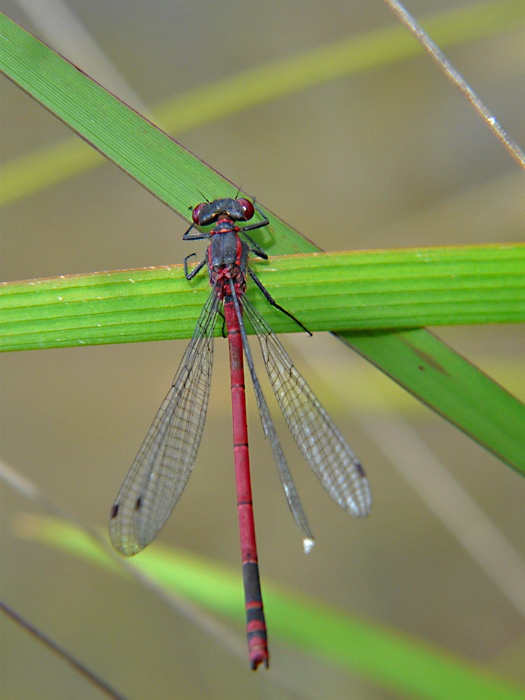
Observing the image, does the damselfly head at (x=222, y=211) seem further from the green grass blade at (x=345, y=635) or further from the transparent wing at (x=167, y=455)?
the green grass blade at (x=345, y=635)

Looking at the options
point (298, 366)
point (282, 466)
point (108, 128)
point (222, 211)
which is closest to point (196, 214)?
point (222, 211)

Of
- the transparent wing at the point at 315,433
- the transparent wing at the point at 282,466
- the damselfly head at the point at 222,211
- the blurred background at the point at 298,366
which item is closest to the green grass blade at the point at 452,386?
the transparent wing at the point at 315,433

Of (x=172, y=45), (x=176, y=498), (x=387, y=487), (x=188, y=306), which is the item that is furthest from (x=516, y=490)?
(x=172, y=45)

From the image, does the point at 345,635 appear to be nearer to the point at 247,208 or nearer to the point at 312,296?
the point at 312,296

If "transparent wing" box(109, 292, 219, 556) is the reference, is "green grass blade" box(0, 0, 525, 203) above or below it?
above

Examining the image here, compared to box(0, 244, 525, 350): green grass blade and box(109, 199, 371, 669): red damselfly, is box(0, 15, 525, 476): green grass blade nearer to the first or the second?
box(0, 244, 525, 350): green grass blade

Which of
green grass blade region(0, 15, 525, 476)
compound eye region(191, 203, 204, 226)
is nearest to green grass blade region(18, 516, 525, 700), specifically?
green grass blade region(0, 15, 525, 476)

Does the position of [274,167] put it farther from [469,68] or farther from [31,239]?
[31,239]
